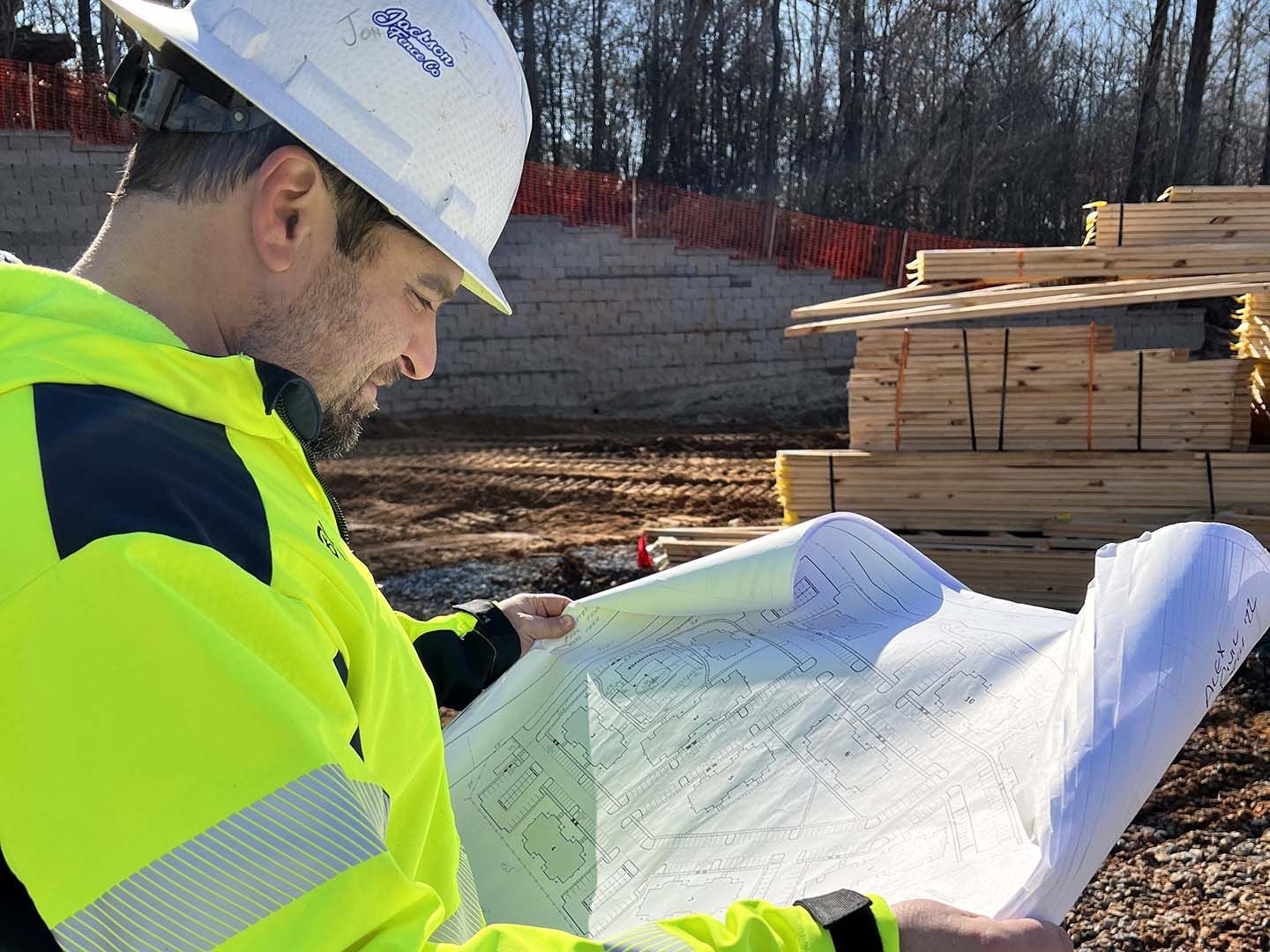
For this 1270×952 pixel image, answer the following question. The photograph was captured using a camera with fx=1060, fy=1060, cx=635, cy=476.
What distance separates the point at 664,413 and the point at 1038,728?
14304mm

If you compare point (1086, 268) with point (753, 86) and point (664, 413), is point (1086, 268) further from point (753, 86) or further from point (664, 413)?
point (753, 86)

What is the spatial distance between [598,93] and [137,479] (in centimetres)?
2311

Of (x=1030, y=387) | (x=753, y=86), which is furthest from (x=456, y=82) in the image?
(x=753, y=86)

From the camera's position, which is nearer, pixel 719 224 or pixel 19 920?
pixel 19 920

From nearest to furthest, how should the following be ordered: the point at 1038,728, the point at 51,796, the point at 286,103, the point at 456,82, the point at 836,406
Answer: the point at 51,796 → the point at 286,103 → the point at 456,82 → the point at 1038,728 → the point at 836,406

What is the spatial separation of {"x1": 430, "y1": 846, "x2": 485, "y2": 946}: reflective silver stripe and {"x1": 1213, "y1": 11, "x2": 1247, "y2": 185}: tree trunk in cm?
2461

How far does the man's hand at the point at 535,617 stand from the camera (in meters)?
2.43

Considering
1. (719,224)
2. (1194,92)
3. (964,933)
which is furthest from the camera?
(1194,92)

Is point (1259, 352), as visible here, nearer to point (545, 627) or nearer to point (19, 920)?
point (545, 627)

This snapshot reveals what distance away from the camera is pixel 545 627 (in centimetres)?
245

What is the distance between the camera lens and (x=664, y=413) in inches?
633

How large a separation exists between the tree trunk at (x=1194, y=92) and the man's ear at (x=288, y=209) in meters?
22.2

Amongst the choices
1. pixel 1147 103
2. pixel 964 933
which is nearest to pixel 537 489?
pixel 964 933

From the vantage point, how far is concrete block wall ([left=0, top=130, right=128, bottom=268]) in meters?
15.0
